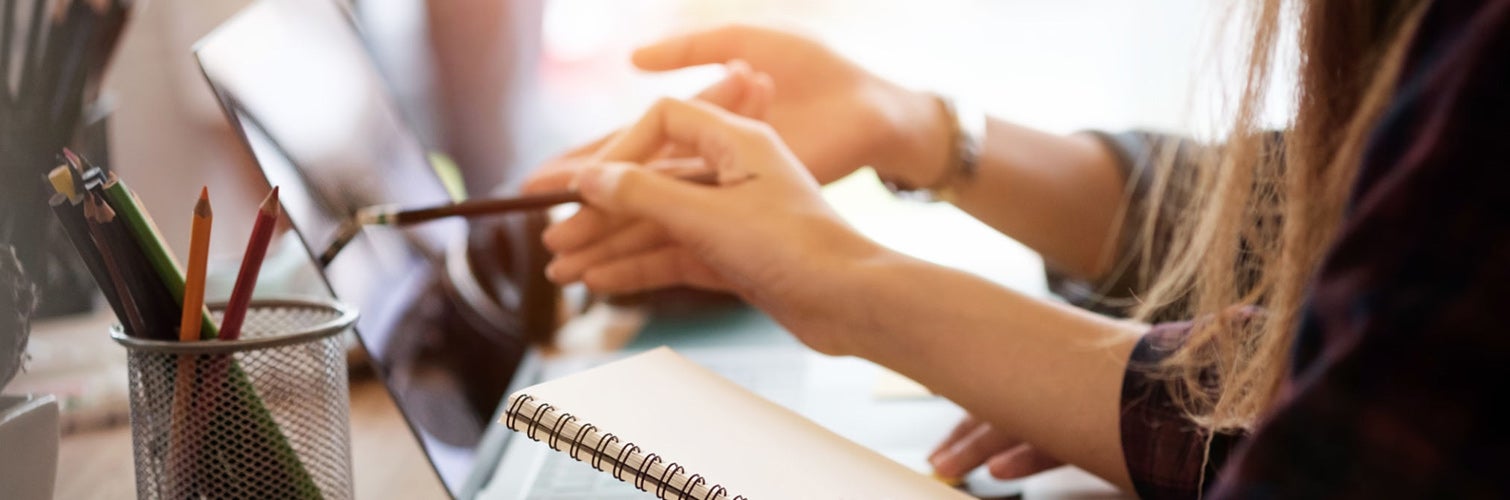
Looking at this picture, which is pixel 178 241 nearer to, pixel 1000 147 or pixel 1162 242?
pixel 1000 147

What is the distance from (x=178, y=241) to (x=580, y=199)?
28cm

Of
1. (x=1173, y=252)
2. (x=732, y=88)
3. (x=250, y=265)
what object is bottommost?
→ (x=1173, y=252)

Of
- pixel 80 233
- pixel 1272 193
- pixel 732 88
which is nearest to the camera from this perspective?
pixel 80 233

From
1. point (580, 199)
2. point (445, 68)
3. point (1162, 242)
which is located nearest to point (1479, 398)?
point (580, 199)

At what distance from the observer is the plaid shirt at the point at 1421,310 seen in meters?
0.22

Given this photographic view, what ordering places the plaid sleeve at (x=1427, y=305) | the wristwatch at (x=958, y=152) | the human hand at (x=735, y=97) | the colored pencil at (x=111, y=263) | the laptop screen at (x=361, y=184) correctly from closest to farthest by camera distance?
the plaid sleeve at (x=1427, y=305) < the colored pencil at (x=111, y=263) < the laptop screen at (x=361, y=184) < the human hand at (x=735, y=97) < the wristwatch at (x=958, y=152)

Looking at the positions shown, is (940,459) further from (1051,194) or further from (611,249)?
(1051,194)

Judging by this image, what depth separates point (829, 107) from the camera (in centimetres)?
84

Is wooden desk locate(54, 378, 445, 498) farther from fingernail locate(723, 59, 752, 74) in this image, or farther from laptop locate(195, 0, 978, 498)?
fingernail locate(723, 59, 752, 74)

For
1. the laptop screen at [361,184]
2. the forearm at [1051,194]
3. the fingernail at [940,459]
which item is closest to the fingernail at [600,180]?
the laptop screen at [361,184]

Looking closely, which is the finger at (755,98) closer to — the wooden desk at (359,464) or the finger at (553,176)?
the finger at (553,176)

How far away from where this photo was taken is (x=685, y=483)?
0.40 metres

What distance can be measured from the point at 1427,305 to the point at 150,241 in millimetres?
398

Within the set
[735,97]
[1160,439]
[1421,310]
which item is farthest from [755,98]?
[1421,310]
